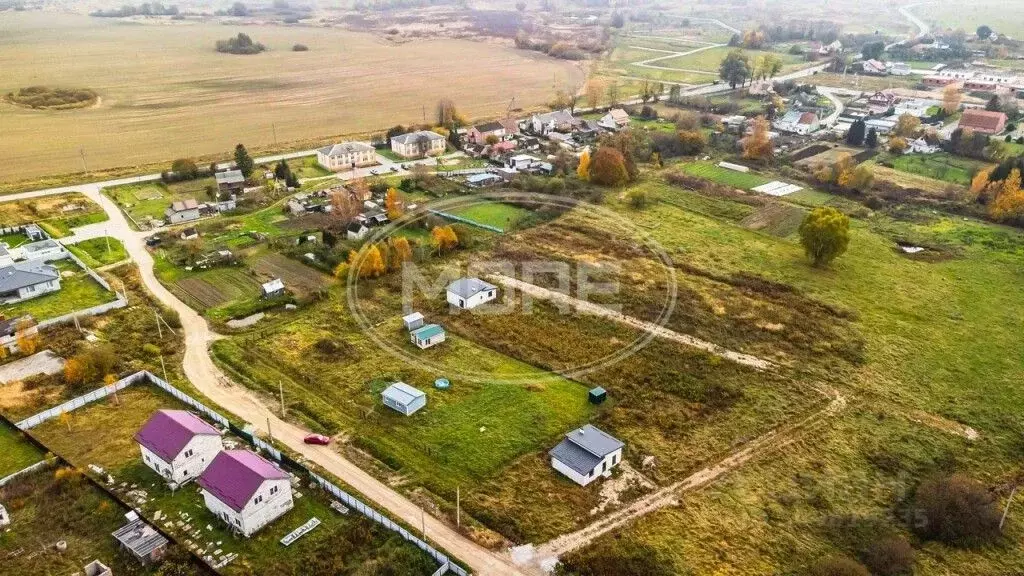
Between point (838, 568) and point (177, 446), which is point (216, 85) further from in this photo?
point (838, 568)

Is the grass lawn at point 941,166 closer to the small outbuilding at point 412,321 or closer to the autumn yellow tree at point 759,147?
the autumn yellow tree at point 759,147

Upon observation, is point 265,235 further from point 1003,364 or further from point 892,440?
point 1003,364

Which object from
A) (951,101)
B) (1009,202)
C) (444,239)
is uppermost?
(951,101)

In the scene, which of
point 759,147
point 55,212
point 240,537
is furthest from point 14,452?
point 759,147

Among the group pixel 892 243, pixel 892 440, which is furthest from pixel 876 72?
pixel 892 440

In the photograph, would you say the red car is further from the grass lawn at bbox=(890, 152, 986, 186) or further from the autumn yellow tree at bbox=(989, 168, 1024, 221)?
the grass lawn at bbox=(890, 152, 986, 186)

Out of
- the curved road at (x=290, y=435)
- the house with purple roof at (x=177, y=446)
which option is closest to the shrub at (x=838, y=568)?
the curved road at (x=290, y=435)

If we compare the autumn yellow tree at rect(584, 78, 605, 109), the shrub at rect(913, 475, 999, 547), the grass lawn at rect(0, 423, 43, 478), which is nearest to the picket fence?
the grass lawn at rect(0, 423, 43, 478)
